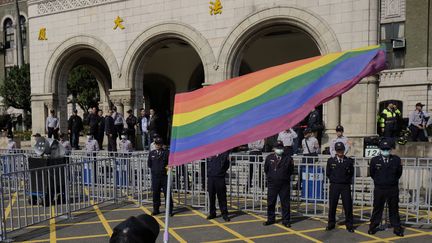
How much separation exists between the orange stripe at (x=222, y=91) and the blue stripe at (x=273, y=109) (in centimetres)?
42

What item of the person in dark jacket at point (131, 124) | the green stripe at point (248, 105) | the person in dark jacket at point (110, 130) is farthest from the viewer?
the person in dark jacket at point (131, 124)

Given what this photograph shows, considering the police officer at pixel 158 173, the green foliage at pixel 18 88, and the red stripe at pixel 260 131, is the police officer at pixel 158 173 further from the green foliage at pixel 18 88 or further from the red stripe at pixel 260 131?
the green foliage at pixel 18 88

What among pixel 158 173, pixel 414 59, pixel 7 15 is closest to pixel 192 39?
pixel 158 173

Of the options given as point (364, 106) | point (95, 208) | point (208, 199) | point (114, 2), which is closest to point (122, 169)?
point (95, 208)

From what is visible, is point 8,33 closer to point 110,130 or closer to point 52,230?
point 110,130

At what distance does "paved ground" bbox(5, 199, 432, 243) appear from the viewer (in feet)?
22.9

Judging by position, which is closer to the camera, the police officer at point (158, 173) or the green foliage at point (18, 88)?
the police officer at point (158, 173)

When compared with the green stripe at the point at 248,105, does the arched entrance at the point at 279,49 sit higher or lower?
higher

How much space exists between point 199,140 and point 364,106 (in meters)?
10.7

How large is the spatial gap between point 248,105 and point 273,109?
259mm

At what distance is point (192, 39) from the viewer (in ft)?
49.7

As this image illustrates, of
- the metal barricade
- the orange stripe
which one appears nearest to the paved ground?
the metal barricade

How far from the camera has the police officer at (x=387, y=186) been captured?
706 centimetres

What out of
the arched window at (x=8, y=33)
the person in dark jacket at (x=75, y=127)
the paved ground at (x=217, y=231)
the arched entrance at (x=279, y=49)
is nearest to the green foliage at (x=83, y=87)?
the arched window at (x=8, y=33)
